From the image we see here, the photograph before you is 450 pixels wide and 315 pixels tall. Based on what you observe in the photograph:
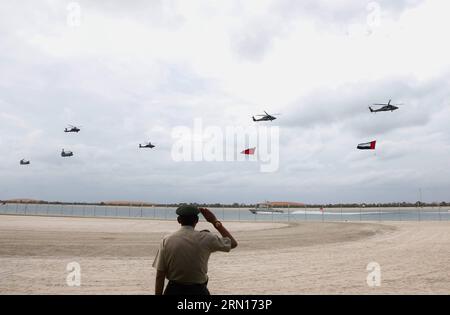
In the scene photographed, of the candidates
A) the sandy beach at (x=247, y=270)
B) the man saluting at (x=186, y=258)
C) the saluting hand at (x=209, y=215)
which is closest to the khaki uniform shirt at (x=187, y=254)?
the man saluting at (x=186, y=258)

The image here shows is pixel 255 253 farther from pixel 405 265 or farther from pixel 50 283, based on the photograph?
pixel 50 283

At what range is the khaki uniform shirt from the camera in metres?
3.98

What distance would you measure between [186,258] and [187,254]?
0.05 metres

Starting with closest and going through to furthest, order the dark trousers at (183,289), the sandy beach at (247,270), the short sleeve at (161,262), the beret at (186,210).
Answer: the dark trousers at (183,289) → the short sleeve at (161,262) → the beret at (186,210) → the sandy beach at (247,270)

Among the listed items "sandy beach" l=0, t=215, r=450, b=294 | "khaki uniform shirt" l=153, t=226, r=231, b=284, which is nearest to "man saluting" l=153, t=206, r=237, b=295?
"khaki uniform shirt" l=153, t=226, r=231, b=284

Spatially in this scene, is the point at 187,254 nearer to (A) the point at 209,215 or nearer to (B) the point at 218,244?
(B) the point at 218,244

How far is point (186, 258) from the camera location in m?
3.98

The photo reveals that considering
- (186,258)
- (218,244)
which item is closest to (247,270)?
(218,244)

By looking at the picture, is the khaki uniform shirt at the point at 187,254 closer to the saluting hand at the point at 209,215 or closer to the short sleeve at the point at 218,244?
the short sleeve at the point at 218,244

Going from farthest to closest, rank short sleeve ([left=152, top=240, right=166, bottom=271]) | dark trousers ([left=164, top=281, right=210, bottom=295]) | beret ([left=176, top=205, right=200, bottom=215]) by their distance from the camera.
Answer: beret ([left=176, top=205, right=200, bottom=215]) < short sleeve ([left=152, top=240, right=166, bottom=271]) < dark trousers ([left=164, top=281, right=210, bottom=295])

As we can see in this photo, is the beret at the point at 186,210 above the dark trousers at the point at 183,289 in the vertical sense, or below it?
above

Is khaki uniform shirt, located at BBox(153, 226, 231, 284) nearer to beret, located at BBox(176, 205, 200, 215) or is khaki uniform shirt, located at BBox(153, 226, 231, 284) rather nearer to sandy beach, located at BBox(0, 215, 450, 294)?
beret, located at BBox(176, 205, 200, 215)

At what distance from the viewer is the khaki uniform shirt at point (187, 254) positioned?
398 cm
